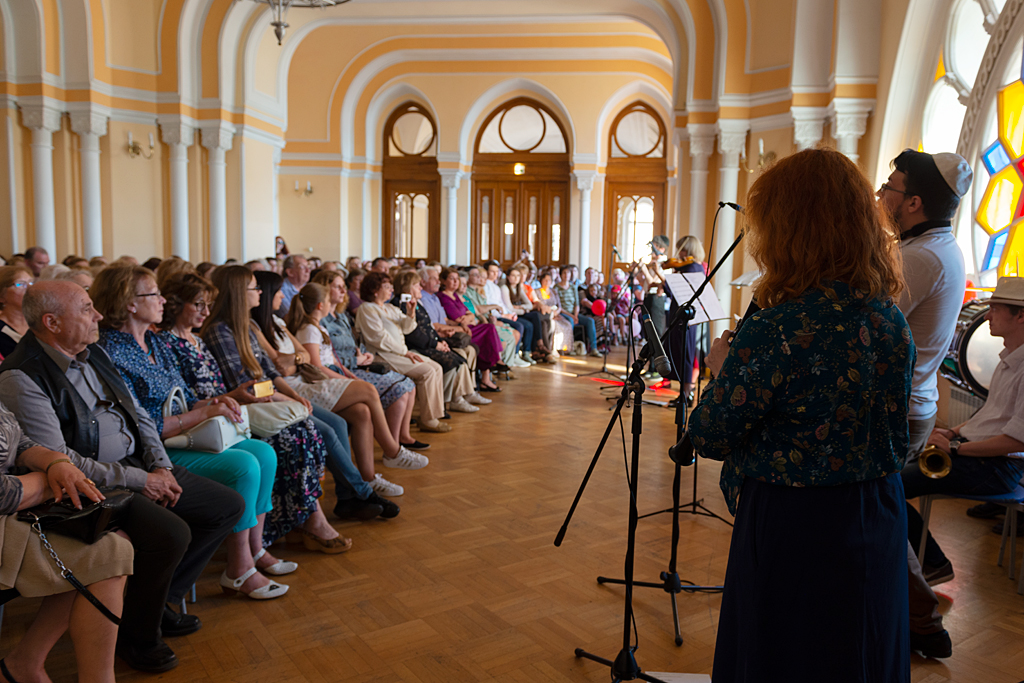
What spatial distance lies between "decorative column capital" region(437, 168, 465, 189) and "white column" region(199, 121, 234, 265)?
624 cm

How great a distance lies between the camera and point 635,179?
15.7 metres

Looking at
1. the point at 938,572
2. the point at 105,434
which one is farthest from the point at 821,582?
the point at 105,434

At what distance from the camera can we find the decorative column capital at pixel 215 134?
362 inches

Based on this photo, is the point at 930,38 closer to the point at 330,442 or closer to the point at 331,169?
the point at 330,442

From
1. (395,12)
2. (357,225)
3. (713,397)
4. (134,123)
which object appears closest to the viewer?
(713,397)

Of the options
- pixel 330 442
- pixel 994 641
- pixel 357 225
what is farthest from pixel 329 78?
pixel 994 641

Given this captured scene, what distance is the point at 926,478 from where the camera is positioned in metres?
2.99

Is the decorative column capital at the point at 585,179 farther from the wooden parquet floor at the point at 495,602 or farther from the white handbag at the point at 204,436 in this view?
the white handbag at the point at 204,436

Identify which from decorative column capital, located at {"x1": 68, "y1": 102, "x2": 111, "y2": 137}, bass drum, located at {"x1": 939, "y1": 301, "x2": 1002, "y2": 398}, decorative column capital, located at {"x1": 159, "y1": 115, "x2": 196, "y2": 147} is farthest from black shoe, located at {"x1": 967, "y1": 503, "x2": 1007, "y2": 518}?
decorative column capital, located at {"x1": 68, "y1": 102, "x2": 111, "y2": 137}

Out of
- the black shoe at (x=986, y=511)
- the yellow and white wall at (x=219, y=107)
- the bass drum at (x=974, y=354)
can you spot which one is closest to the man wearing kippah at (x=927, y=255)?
the bass drum at (x=974, y=354)

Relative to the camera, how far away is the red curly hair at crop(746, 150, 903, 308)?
1.45 meters

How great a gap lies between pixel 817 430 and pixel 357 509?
2.84 meters

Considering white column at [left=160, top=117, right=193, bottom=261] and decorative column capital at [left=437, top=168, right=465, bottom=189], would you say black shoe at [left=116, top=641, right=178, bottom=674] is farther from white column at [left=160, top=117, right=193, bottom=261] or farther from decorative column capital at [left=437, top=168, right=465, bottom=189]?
decorative column capital at [left=437, top=168, right=465, bottom=189]

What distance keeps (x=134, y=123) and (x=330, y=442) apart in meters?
7.22
